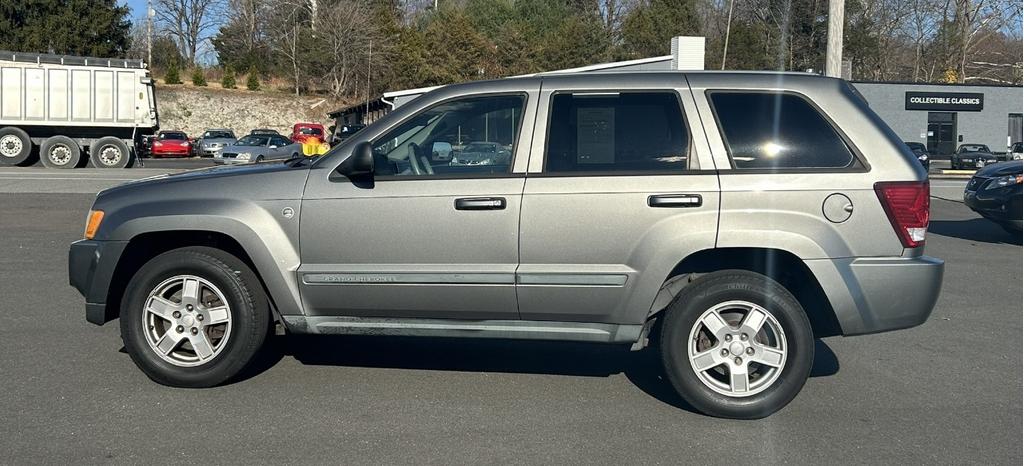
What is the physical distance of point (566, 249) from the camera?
5.18 m

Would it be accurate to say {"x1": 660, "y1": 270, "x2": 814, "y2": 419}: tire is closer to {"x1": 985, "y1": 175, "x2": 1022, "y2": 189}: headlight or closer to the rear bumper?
Answer: the rear bumper

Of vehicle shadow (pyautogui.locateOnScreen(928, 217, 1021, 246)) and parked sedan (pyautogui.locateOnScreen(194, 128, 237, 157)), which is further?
parked sedan (pyautogui.locateOnScreen(194, 128, 237, 157))

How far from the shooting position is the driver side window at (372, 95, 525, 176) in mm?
5414

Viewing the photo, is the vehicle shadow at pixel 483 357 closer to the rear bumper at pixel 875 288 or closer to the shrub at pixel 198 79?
the rear bumper at pixel 875 288

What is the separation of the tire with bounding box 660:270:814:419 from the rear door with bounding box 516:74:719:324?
0.76 ft

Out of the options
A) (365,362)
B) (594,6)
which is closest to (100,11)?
(594,6)

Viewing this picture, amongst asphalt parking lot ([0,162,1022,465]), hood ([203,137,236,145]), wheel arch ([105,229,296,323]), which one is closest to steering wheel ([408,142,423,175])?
wheel arch ([105,229,296,323])

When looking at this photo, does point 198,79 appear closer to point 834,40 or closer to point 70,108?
point 70,108

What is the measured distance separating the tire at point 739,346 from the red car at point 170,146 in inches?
1750

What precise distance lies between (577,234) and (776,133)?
4.00ft

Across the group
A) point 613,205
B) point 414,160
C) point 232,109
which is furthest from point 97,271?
point 232,109

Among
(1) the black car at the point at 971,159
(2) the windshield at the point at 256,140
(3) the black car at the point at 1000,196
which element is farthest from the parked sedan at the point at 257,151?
(1) the black car at the point at 971,159

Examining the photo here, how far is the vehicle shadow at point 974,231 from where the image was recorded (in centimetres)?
1395

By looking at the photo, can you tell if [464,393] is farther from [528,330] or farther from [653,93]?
[653,93]
